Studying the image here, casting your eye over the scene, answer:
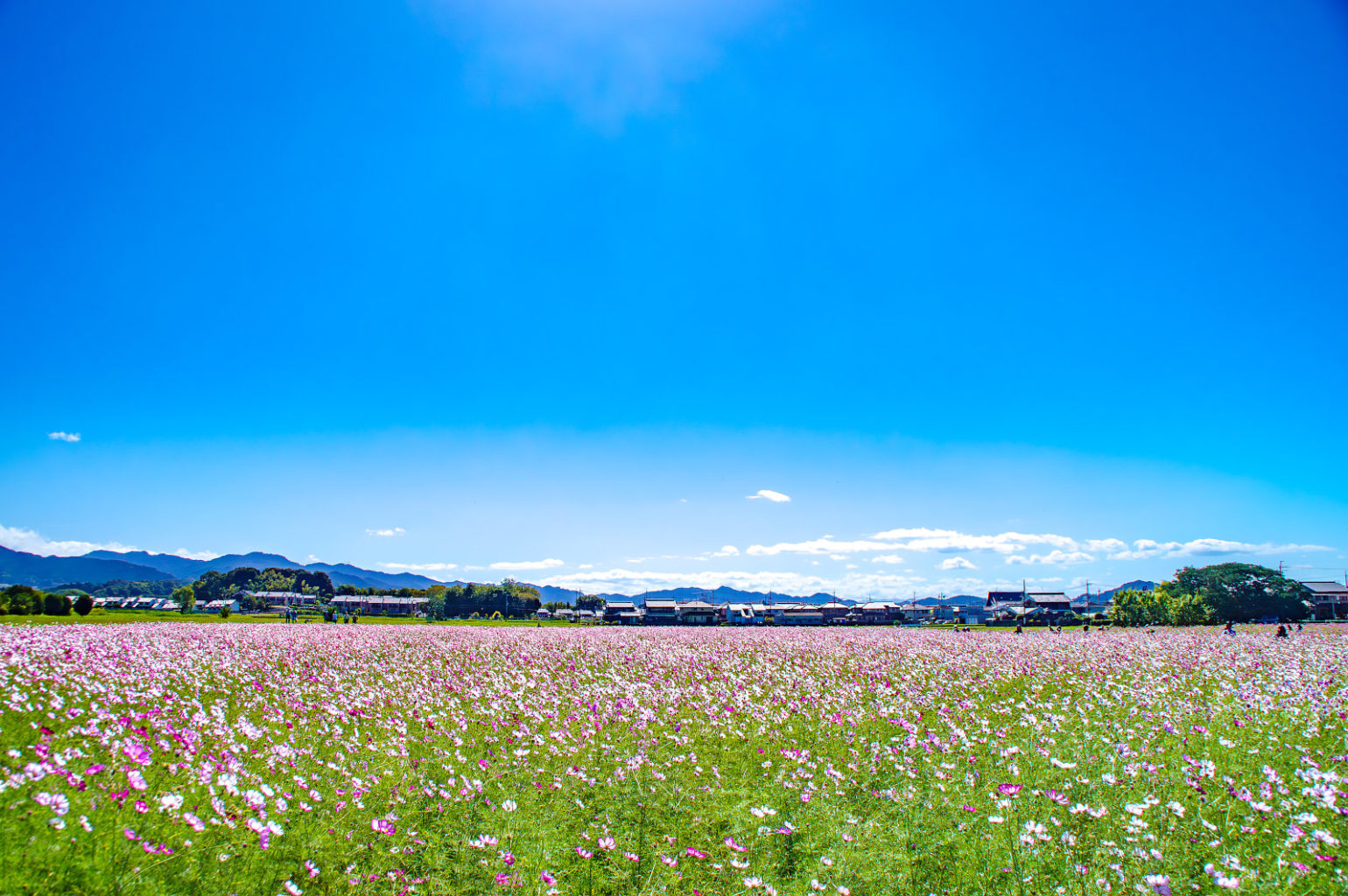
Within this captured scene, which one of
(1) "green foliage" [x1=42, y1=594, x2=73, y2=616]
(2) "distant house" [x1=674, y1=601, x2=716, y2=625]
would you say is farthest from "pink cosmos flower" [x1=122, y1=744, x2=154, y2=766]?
(2) "distant house" [x1=674, y1=601, x2=716, y2=625]

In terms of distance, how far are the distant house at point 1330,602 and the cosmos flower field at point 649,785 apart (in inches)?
4847

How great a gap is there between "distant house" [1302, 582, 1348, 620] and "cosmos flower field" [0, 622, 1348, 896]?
123119mm

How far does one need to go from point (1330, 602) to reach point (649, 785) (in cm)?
14467

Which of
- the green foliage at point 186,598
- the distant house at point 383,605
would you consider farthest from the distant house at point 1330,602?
the green foliage at point 186,598

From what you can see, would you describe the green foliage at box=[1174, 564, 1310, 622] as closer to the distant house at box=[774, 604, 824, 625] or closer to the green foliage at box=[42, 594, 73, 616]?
the distant house at box=[774, 604, 824, 625]

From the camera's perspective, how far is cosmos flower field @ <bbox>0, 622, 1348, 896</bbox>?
4.86 metres

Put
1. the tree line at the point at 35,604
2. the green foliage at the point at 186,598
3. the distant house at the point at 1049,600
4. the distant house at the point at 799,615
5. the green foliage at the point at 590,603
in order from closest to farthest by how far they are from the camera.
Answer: the tree line at the point at 35,604 → the distant house at the point at 799,615 → the green foliage at the point at 186,598 → the distant house at the point at 1049,600 → the green foliage at the point at 590,603

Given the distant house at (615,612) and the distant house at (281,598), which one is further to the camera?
the distant house at (281,598)

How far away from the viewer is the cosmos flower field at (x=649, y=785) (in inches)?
191

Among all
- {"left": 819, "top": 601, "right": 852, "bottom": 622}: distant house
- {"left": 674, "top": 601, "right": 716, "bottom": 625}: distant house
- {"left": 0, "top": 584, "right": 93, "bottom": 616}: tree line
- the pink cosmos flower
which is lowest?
{"left": 819, "top": 601, "right": 852, "bottom": 622}: distant house

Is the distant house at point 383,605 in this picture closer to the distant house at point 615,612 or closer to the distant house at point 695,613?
the distant house at point 615,612

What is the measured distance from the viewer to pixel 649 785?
7.00 meters

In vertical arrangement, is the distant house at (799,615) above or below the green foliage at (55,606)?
below

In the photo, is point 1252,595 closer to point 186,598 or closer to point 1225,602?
point 1225,602
